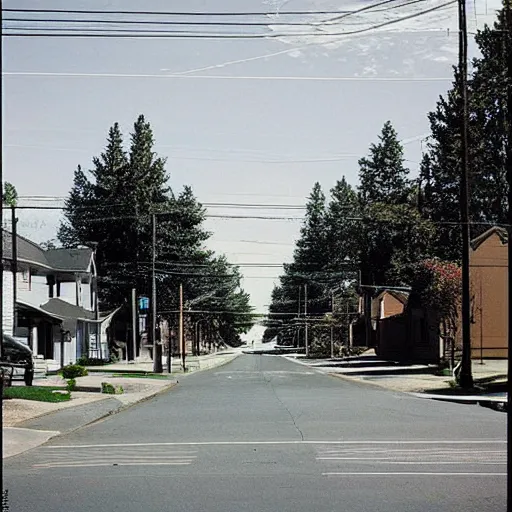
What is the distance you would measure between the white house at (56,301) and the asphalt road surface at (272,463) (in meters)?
26.1

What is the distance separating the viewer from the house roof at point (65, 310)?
49.3 m

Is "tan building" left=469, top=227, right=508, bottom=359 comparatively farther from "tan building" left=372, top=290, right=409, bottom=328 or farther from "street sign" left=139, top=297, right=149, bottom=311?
"tan building" left=372, top=290, right=409, bottom=328

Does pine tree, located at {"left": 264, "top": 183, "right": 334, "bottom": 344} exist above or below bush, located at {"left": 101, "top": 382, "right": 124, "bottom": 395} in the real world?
above

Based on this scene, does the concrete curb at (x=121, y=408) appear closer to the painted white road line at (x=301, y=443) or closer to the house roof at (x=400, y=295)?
the painted white road line at (x=301, y=443)

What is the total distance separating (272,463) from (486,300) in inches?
1198

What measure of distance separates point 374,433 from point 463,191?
44.6ft

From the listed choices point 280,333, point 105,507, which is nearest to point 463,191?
point 105,507

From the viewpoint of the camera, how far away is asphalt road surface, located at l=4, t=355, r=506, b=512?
7973mm

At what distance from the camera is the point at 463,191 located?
86.7 feet

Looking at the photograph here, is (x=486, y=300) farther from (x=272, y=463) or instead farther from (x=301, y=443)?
(x=272, y=463)

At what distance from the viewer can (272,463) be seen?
10.8 meters

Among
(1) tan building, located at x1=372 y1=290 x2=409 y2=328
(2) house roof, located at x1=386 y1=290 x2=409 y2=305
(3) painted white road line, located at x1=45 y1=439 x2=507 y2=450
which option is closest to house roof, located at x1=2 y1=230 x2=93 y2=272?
(2) house roof, located at x1=386 y1=290 x2=409 y2=305

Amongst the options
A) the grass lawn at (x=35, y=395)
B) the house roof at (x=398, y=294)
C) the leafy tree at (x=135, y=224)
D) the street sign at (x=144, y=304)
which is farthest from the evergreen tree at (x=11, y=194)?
the house roof at (x=398, y=294)

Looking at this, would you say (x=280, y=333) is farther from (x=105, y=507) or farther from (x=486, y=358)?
(x=105, y=507)
